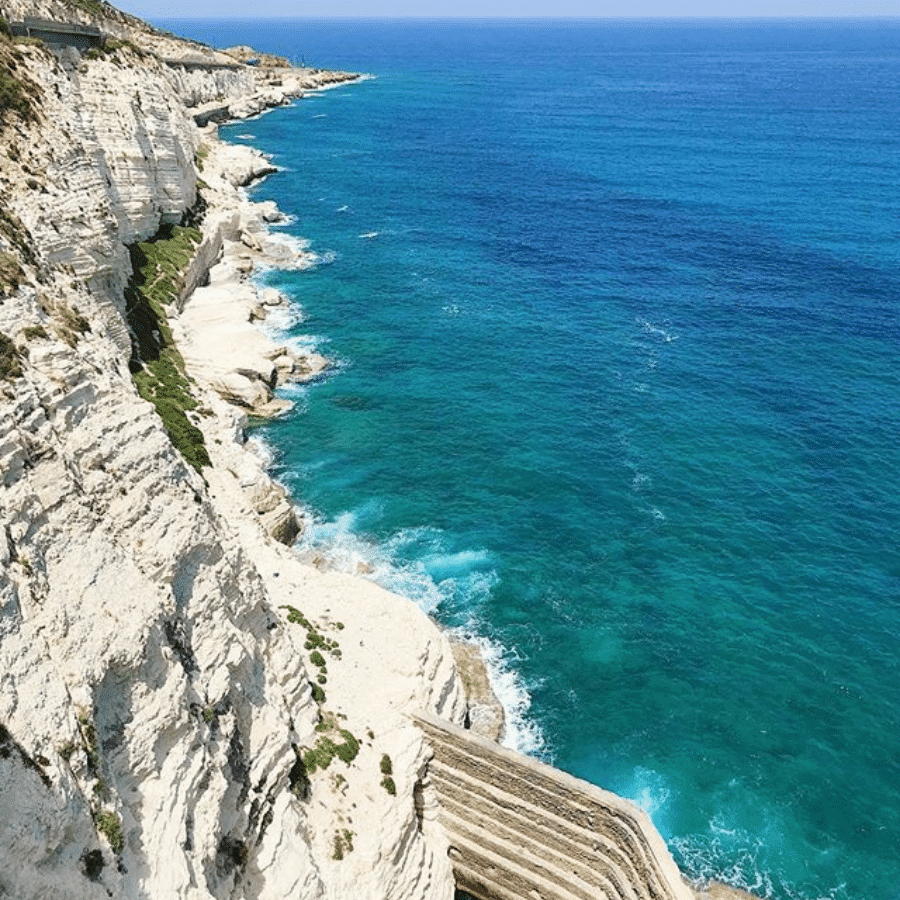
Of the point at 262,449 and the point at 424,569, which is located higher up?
the point at 262,449

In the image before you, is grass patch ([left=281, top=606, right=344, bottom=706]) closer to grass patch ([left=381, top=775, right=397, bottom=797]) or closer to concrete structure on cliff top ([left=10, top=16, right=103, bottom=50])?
grass patch ([left=381, top=775, right=397, bottom=797])

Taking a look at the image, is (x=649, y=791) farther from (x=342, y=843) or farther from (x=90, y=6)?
(x=90, y=6)

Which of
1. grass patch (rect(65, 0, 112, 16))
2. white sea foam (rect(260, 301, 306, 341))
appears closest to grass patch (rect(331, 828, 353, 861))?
white sea foam (rect(260, 301, 306, 341))

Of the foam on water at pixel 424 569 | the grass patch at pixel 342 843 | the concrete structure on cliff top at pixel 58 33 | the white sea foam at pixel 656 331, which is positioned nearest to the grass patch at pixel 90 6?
the concrete structure on cliff top at pixel 58 33

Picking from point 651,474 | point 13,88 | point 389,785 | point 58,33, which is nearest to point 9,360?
point 389,785

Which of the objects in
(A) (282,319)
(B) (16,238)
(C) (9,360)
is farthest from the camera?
(A) (282,319)

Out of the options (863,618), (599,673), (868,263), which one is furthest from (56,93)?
(868,263)

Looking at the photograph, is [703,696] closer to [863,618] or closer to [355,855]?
[863,618]

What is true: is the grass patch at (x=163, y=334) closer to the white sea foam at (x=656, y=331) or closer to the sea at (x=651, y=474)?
the sea at (x=651, y=474)
